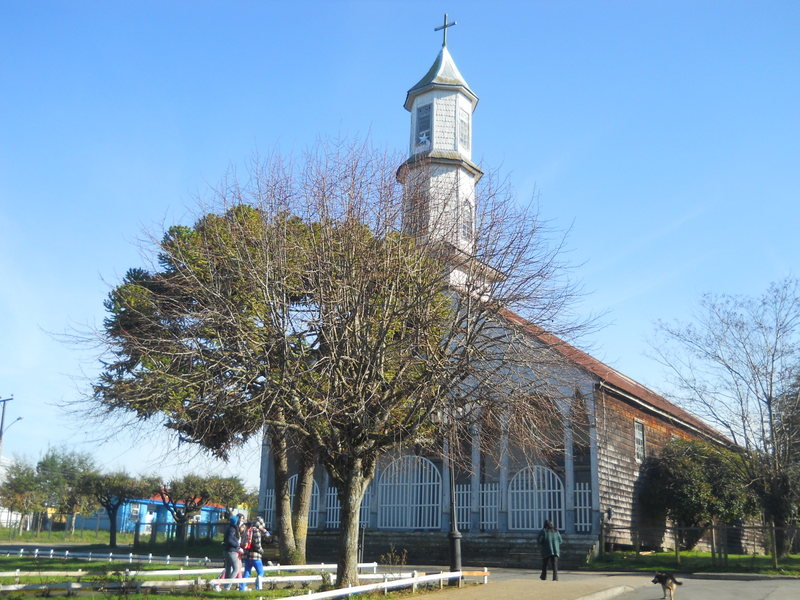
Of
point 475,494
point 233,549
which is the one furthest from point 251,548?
point 475,494

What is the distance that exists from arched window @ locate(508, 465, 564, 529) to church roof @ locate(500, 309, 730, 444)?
139 inches

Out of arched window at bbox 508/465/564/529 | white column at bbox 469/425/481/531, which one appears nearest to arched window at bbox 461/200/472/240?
arched window at bbox 508/465/564/529

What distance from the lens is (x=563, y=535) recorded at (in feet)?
79.3

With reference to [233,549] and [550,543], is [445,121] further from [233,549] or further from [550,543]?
[233,549]

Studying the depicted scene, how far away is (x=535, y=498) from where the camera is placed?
84.0 feet

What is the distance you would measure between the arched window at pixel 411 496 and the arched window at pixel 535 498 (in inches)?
115

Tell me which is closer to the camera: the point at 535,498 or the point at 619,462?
the point at 535,498

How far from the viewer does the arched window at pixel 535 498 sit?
82.6 ft

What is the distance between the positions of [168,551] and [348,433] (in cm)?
2200

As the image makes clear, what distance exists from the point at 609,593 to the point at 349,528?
487cm

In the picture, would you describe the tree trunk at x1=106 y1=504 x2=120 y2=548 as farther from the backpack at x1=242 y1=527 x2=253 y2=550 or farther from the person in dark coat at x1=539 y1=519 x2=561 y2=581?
the person in dark coat at x1=539 y1=519 x2=561 y2=581

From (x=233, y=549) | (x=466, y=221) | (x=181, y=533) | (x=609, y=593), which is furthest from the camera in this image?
(x=181, y=533)

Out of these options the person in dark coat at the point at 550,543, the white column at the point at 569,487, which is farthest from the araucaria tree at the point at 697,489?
the person in dark coat at the point at 550,543

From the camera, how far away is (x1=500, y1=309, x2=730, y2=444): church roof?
50.4 ft
